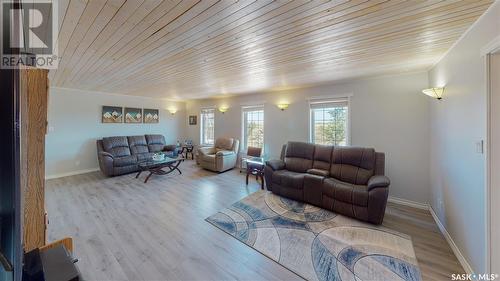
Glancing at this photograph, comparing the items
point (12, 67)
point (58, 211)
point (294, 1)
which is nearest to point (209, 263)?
point (12, 67)

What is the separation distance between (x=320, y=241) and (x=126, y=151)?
559 centimetres

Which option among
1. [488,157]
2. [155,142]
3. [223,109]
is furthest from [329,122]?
[155,142]

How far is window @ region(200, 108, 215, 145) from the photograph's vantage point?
711 centimetres

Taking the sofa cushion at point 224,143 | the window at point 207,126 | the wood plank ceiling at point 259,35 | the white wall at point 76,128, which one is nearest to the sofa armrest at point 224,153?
the sofa cushion at point 224,143

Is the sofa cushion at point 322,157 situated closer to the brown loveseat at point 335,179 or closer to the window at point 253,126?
the brown loveseat at point 335,179

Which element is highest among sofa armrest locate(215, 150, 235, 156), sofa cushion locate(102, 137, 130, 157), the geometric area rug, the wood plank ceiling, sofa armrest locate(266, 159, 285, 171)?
the wood plank ceiling

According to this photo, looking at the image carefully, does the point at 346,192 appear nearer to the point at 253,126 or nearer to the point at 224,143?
the point at 253,126

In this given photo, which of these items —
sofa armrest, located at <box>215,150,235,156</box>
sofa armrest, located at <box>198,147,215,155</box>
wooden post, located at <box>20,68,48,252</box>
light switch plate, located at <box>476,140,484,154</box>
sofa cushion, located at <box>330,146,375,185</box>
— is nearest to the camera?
wooden post, located at <box>20,68,48,252</box>

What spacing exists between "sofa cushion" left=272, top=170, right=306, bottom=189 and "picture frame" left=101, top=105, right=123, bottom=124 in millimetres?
5185

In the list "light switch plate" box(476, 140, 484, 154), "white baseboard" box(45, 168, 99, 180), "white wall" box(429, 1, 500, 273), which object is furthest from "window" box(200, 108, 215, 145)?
"light switch plate" box(476, 140, 484, 154)

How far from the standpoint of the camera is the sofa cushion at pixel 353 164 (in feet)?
10.7

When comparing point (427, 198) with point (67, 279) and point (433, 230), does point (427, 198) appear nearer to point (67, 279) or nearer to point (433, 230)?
point (433, 230)

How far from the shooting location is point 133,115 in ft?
20.5

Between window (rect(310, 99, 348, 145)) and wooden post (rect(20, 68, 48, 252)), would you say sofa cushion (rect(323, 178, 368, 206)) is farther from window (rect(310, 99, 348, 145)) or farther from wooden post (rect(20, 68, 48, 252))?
wooden post (rect(20, 68, 48, 252))
